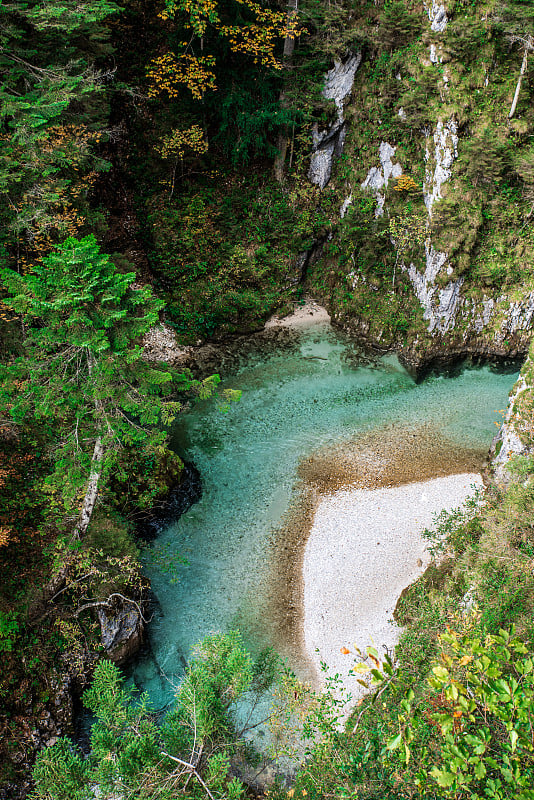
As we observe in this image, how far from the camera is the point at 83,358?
850 centimetres

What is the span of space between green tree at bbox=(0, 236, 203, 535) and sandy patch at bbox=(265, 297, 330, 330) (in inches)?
427

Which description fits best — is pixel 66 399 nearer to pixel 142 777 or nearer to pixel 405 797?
pixel 142 777

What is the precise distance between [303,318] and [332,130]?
778 cm

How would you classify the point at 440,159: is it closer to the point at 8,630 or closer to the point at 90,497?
the point at 90,497

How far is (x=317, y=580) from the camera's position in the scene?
39.3 ft

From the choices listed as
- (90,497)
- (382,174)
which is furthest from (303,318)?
(90,497)

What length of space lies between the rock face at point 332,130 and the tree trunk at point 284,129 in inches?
48.1

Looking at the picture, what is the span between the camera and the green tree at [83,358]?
277 inches

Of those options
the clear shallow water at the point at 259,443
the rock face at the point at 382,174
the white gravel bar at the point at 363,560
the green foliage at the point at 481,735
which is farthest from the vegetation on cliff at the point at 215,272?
the clear shallow water at the point at 259,443

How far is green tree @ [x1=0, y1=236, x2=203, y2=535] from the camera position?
7023mm

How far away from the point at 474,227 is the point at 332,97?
816 cm

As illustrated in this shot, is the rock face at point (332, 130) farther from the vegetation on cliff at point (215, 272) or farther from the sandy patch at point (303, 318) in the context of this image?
the sandy patch at point (303, 318)

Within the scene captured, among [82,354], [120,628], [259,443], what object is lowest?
[120,628]

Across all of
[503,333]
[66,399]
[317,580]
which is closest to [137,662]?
[317,580]
